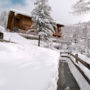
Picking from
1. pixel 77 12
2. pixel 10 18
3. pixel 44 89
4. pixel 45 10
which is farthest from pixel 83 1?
pixel 10 18

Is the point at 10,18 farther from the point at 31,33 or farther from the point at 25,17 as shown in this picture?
the point at 31,33

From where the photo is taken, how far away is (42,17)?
57.6ft

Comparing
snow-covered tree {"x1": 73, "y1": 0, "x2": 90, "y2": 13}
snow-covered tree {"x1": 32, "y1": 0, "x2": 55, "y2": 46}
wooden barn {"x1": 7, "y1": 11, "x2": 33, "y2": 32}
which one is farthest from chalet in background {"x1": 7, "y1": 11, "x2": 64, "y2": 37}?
snow-covered tree {"x1": 73, "y1": 0, "x2": 90, "y2": 13}

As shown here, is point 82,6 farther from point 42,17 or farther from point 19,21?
point 19,21

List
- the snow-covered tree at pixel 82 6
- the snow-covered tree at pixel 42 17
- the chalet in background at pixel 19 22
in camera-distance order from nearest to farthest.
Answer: the snow-covered tree at pixel 82 6
the snow-covered tree at pixel 42 17
the chalet in background at pixel 19 22

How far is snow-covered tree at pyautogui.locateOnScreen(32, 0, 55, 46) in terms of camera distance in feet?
56.4

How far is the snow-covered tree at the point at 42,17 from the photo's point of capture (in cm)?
1720

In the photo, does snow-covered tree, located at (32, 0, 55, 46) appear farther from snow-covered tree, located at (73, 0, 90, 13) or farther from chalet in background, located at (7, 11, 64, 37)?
snow-covered tree, located at (73, 0, 90, 13)

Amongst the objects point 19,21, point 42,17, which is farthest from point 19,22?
point 42,17

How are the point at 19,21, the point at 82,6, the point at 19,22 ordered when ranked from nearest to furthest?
the point at 82,6
the point at 19,22
the point at 19,21

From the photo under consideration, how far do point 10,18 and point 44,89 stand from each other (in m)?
29.1

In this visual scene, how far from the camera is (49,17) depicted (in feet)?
59.4

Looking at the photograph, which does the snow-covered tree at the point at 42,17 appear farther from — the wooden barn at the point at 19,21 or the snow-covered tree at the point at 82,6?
the wooden barn at the point at 19,21

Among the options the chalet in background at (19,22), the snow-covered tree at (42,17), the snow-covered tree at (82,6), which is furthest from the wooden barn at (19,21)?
the snow-covered tree at (82,6)
